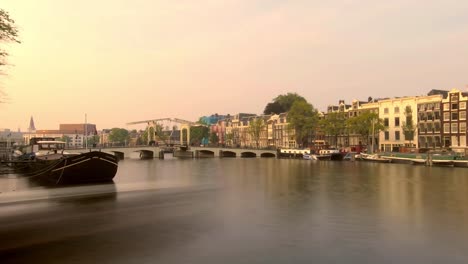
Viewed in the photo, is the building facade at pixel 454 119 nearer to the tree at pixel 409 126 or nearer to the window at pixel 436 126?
the window at pixel 436 126

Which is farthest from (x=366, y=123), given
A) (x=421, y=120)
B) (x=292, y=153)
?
(x=292, y=153)

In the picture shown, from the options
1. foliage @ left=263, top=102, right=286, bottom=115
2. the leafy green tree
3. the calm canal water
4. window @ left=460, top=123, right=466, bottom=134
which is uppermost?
foliage @ left=263, top=102, right=286, bottom=115

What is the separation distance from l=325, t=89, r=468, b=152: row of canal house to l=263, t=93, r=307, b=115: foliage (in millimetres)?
52865

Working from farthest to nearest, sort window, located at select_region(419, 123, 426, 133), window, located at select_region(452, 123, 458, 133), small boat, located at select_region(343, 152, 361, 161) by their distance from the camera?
window, located at select_region(419, 123, 426, 133)
small boat, located at select_region(343, 152, 361, 161)
window, located at select_region(452, 123, 458, 133)

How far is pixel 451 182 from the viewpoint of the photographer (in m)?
52.4

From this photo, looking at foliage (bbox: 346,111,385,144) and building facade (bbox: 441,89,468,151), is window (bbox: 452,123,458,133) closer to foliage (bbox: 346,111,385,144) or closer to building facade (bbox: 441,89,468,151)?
building facade (bbox: 441,89,468,151)

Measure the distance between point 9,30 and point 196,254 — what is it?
19.1 meters

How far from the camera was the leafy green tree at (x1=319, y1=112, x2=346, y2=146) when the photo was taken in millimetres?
128500

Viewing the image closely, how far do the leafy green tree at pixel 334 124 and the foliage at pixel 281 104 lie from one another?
50.2 metres

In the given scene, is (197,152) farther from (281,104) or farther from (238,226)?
(238,226)

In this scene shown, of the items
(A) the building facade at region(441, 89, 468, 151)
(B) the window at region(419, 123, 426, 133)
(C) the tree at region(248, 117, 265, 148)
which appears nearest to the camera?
(A) the building facade at region(441, 89, 468, 151)

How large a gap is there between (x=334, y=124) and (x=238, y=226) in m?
109

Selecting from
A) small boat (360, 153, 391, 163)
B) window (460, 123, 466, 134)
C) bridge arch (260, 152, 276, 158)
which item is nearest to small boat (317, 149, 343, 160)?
small boat (360, 153, 391, 163)

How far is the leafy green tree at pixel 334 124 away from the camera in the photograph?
128500mm
